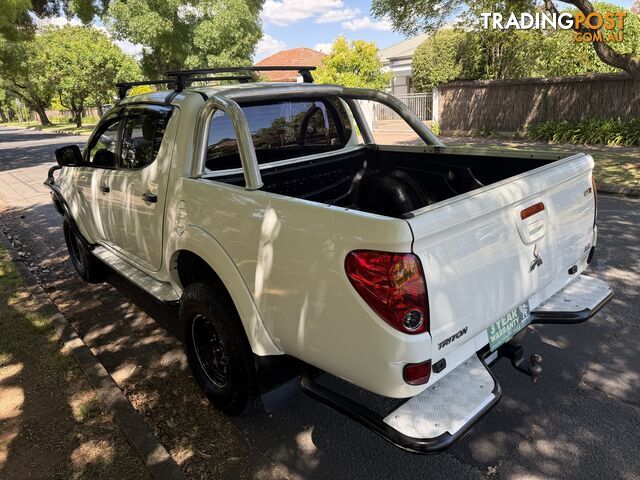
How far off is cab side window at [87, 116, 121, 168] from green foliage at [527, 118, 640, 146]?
44.6 ft

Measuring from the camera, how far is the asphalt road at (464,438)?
261 centimetres

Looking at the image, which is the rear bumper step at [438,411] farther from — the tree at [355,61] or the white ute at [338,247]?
the tree at [355,61]

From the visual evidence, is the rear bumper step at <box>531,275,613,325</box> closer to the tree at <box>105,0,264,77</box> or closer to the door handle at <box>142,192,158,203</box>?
the door handle at <box>142,192,158,203</box>

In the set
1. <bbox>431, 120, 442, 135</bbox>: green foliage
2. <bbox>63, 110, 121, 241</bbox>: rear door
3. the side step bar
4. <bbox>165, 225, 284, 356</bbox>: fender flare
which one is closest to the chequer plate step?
<bbox>165, 225, 284, 356</bbox>: fender flare

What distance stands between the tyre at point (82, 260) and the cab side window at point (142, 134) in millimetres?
1612

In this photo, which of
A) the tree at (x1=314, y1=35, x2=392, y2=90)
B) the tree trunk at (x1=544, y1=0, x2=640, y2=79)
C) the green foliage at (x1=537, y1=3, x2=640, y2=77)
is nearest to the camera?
the tree trunk at (x1=544, y1=0, x2=640, y2=79)

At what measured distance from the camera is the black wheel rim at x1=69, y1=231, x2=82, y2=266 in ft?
18.6

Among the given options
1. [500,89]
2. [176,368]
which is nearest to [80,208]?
[176,368]

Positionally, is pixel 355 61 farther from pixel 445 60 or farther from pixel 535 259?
pixel 535 259

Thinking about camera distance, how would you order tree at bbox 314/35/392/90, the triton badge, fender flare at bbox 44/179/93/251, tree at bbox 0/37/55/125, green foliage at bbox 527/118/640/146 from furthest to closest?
tree at bbox 314/35/392/90
tree at bbox 0/37/55/125
green foliage at bbox 527/118/640/146
fender flare at bbox 44/179/93/251
the triton badge

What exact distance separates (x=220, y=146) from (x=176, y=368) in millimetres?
1740

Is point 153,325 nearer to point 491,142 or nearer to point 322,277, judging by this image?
point 322,277

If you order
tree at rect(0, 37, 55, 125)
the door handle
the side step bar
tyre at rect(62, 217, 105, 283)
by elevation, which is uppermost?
tree at rect(0, 37, 55, 125)

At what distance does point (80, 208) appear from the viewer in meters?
4.96
